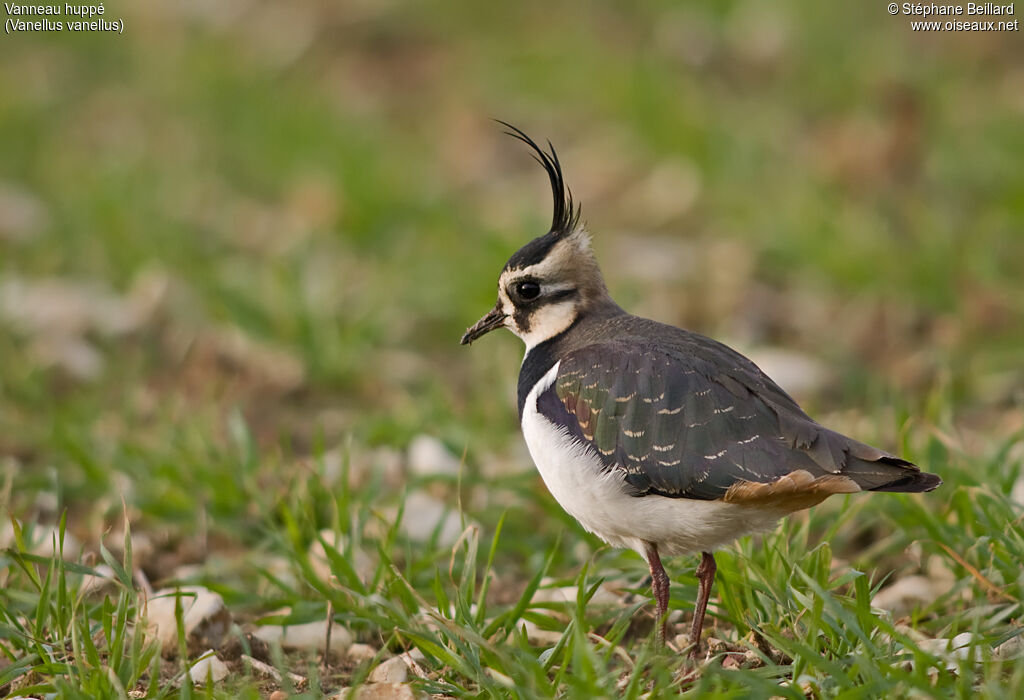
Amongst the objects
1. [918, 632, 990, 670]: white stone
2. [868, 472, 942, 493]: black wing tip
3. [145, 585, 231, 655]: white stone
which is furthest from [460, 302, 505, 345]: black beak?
[918, 632, 990, 670]: white stone

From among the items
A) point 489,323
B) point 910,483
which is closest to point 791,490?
point 910,483

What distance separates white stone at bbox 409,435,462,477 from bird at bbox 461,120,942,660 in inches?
52.9

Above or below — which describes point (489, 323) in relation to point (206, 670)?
above

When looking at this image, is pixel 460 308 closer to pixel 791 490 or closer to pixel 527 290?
pixel 527 290

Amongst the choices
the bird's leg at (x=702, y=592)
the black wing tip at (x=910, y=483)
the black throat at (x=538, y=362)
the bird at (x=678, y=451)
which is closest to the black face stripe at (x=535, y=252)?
the black throat at (x=538, y=362)

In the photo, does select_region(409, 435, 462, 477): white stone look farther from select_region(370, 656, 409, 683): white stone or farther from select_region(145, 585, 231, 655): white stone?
select_region(370, 656, 409, 683): white stone

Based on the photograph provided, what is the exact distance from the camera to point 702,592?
14.3 feet

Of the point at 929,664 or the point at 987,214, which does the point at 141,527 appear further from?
the point at 987,214

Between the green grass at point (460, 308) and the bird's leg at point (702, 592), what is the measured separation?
142mm

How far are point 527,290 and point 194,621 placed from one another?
1797mm

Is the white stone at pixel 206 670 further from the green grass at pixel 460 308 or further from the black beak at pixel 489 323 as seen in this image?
the black beak at pixel 489 323

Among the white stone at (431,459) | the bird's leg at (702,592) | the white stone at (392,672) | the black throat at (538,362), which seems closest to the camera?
the white stone at (392,672)

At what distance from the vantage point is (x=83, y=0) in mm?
12531

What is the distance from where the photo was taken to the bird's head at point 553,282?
5.08m
